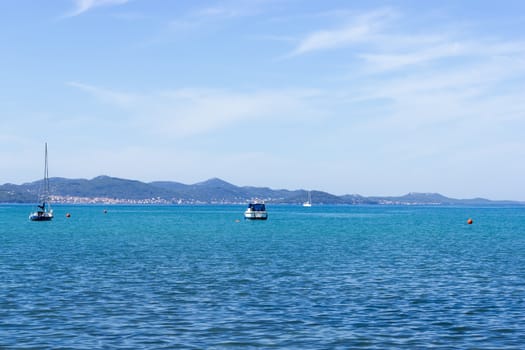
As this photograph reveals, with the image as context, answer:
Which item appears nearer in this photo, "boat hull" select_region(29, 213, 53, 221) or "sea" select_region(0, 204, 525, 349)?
"sea" select_region(0, 204, 525, 349)

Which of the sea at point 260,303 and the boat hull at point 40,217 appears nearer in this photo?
the sea at point 260,303

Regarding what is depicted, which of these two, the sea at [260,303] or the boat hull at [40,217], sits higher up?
the boat hull at [40,217]

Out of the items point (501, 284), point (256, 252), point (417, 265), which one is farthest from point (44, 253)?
point (501, 284)

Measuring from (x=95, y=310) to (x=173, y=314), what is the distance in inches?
183

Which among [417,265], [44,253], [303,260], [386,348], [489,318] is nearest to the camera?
[386,348]

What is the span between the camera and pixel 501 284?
48969 millimetres

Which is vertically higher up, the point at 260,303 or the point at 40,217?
the point at 40,217

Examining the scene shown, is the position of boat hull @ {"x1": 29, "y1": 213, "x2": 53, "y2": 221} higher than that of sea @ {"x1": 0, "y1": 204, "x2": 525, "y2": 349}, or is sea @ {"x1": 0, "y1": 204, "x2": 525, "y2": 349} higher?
boat hull @ {"x1": 29, "y1": 213, "x2": 53, "y2": 221}

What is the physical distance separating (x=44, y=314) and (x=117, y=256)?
1493 inches

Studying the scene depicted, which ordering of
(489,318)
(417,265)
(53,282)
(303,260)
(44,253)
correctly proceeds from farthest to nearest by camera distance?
1. (44,253)
2. (303,260)
3. (417,265)
4. (53,282)
5. (489,318)

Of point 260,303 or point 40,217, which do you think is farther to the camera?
point 40,217

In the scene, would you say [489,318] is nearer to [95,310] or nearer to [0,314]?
[95,310]

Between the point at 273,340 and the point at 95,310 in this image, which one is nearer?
the point at 273,340

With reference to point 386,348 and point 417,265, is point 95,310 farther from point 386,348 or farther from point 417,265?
point 417,265
